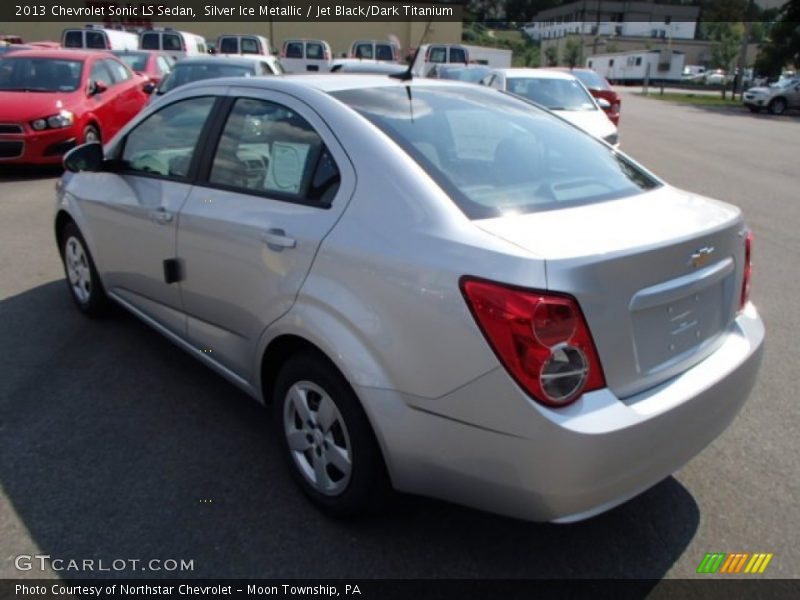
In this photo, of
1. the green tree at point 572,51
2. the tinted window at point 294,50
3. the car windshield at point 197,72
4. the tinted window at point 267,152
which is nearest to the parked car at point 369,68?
the tinted window at point 267,152

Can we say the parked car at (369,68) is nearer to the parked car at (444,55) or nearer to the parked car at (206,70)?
the parked car at (206,70)

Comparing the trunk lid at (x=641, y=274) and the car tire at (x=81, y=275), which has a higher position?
the trunk lid at (x=641, y=274)

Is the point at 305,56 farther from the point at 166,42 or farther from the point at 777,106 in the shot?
the point at 777,106

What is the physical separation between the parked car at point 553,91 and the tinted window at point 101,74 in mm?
6323

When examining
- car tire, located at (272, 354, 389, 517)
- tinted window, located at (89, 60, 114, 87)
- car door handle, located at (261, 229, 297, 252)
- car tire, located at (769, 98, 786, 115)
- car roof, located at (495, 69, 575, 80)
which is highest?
car roof, located at (495, 69, 575, 80)

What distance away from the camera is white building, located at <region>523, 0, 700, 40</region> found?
106 meters

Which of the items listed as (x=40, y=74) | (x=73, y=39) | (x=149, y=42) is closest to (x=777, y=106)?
(x=149, y=42)

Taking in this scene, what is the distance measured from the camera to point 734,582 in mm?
2447

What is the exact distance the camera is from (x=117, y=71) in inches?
460

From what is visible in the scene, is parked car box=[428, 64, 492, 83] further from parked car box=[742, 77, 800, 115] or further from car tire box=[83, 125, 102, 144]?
parked car box=[742, 77, 800, 115]

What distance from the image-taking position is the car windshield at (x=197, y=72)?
35.2ft

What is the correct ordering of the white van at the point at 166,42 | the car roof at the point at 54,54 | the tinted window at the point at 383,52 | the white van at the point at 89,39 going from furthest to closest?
1. the tinted window at the point at 383,52
2. the white van at the point at 166,42
3. the white van at the point at 89,39
4. the car roof at the point at 54,54

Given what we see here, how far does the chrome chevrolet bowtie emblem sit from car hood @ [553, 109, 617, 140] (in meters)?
7.64

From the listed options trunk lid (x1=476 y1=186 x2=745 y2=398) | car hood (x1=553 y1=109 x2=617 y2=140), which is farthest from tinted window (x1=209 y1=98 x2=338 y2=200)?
car hood (x1=553 y1=109 x2=617 y2=140)
